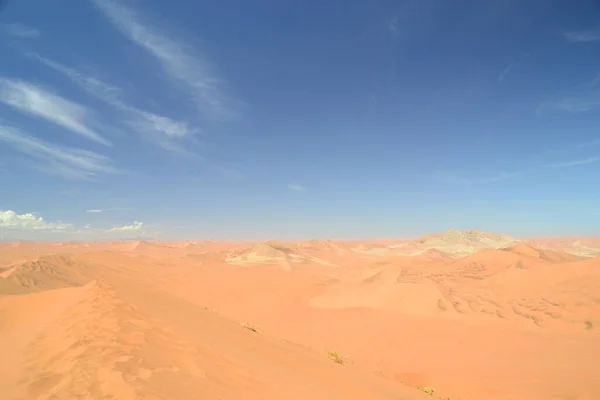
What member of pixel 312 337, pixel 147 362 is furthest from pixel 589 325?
pixel 147 362

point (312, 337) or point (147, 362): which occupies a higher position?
point (147, 362)

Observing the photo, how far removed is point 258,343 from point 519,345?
12.1m

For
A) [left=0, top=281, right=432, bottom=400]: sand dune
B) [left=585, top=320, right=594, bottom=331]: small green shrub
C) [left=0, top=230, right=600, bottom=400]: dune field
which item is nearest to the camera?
[left=0, top=281, right=432, bottom=400]: sand dune

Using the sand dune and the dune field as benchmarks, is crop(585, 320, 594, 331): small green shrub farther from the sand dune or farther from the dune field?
the sand dune

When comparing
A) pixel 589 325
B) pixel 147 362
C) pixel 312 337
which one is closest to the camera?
pixel 147 362

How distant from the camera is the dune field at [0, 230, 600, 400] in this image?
509 centimetres

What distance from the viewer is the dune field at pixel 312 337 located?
5.09m

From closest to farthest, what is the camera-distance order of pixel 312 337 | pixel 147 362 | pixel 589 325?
pixel 147 362, pixel 589 325, pixel 312 337

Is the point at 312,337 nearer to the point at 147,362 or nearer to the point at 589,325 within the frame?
the point at 147,362

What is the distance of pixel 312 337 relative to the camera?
1532 cm

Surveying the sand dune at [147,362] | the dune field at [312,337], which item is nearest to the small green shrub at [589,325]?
the dune field at [312,337]

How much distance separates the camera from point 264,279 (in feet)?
111

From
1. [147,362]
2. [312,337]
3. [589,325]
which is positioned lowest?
[312,337]

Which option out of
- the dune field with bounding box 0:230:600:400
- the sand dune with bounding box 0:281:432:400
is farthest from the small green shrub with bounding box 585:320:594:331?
the sand dune with bounding box 0:281:432:400
